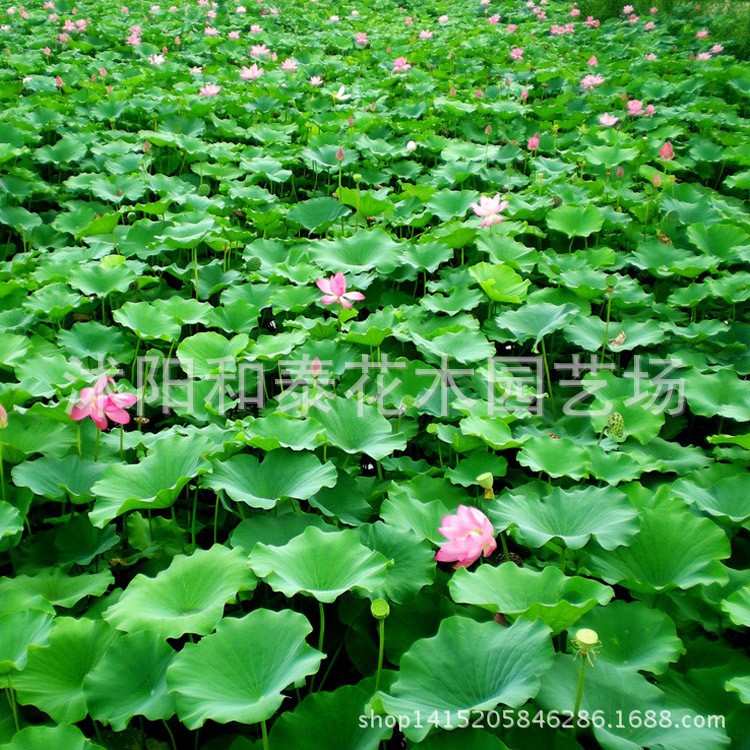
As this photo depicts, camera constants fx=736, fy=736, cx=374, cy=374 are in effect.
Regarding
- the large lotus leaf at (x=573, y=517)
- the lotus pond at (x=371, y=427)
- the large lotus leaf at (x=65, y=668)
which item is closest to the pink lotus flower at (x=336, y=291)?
the lotus pond at (x=371, y=427)

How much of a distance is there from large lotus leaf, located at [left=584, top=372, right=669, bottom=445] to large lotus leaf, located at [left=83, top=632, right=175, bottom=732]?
128 cm

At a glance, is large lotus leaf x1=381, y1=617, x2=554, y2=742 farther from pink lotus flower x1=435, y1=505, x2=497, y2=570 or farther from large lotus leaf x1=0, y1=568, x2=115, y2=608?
large lotus leaf x1=0, y1=568, x2=115, y2=608

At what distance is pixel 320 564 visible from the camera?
4.62 feet

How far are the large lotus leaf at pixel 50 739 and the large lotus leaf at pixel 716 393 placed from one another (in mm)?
1683

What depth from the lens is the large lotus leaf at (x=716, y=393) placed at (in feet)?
6.70

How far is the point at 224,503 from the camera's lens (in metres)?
1.70

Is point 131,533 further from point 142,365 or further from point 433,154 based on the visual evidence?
point 433,154

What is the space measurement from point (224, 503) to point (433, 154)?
2826mm

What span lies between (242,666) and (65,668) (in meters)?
0.37

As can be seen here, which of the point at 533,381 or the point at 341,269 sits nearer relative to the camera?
the point at 533,381

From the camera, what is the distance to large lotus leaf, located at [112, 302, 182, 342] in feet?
7.75

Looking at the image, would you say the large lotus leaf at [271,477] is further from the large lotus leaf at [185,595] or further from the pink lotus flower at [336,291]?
the pink lotus flower at [336,291]

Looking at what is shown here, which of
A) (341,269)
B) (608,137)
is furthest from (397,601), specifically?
(608,137)

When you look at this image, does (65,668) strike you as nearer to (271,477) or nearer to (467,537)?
(271,477)
